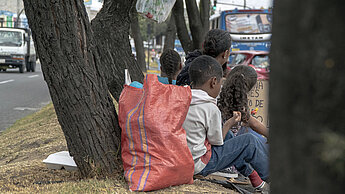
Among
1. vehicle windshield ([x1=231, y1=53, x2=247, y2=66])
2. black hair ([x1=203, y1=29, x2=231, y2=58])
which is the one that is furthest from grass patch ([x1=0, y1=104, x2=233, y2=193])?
vehicle windshield ([x1=231, y1=53, x2=247, y2=66])

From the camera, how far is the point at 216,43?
14.8 feet

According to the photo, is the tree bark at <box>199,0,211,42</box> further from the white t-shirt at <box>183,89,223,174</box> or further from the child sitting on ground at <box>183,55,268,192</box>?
the white t-shirt at <box>183,89,223,174</box>

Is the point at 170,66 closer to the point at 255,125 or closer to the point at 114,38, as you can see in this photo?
the point at 255,125

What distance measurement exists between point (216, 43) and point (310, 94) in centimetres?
375

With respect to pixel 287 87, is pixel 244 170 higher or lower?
lower

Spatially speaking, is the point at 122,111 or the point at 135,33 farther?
the point at 135,33

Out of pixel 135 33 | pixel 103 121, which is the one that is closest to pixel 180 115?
pixel 103 121

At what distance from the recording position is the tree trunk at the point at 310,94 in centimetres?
77

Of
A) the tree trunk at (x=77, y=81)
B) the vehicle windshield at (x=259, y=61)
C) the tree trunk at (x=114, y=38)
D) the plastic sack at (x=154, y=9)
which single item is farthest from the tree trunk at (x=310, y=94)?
the vehicle windshield at (x=259, y=61)

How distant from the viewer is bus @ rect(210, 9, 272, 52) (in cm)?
2000

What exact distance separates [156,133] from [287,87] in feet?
8.05

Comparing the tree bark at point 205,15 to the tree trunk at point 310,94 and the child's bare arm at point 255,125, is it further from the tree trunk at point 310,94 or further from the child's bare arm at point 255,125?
the tree trunk at point 310,94

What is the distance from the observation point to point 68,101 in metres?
3.38

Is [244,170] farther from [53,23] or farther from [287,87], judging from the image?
[287,87]
